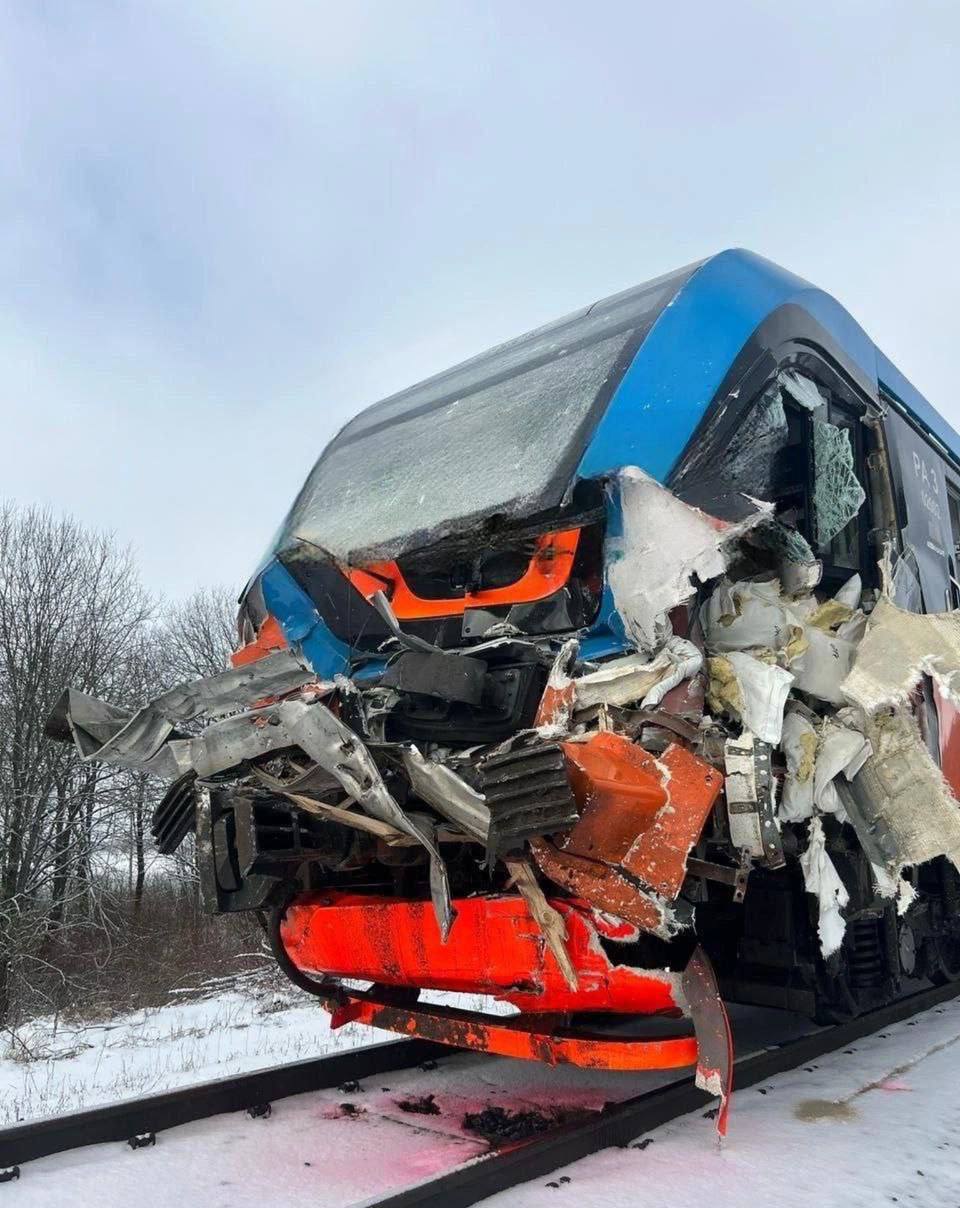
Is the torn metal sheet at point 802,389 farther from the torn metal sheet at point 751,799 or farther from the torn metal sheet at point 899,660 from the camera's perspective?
the torn metal sheet at point 751,799

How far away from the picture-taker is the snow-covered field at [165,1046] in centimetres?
507

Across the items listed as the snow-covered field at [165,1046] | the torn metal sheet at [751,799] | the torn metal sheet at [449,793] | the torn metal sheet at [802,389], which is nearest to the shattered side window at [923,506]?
the torn metal sheet at [802,389]

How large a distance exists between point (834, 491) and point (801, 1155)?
85.7 inches

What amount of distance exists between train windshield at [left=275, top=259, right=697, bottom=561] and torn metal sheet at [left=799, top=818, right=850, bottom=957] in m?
1.37

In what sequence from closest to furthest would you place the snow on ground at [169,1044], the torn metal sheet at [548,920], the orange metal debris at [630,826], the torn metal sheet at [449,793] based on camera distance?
the orange metal debris at [630,826], the torn metal sheet at [449,793], the torn metal sheet at [548,920], the snow on ground at [169,1044]

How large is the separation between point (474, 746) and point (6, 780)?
12.6 metres

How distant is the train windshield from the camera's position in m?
2.98

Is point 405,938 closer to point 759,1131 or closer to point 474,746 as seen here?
point 474,746

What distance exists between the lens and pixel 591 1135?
A: 2805mm

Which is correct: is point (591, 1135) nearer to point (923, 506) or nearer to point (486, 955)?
point (486, 955)

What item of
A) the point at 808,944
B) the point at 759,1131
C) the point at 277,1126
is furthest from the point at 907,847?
the point at 277,1126

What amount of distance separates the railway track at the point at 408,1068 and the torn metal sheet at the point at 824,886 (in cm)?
80

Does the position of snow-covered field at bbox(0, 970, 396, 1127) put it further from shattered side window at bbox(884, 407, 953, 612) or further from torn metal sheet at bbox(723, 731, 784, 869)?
shattered side window at bbox(884, 407, 953, 612)

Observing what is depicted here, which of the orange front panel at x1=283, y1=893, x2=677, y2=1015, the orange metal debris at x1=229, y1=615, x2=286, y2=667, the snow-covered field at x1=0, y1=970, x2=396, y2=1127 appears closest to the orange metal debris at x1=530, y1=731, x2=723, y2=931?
the orange front panel at x1=283, y1=893, x2=677, y2=1015
